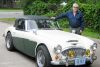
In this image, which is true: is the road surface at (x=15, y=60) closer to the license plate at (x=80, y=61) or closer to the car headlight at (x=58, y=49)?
the license plate at (x=80, y=61)

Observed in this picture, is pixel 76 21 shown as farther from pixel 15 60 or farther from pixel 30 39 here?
pixel 15 60

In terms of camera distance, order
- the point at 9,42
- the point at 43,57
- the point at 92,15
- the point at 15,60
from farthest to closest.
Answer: the point at 92,15, the point at 9,42, the point at 15,60, the point at 43,57

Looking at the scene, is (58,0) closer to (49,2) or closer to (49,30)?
(49,2)

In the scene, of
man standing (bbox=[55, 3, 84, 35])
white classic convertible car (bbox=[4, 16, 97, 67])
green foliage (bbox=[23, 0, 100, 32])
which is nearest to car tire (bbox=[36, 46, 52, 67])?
white classic convertible car (bbox=[4, 16, 97, 67])

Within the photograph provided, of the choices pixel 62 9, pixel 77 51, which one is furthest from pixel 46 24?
pixel 62 9

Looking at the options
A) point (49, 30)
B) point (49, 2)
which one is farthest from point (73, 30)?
point (49, 2)

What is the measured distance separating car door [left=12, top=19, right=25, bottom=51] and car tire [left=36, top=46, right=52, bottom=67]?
4.50 feet

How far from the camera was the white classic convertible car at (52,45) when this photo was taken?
7.91 metres

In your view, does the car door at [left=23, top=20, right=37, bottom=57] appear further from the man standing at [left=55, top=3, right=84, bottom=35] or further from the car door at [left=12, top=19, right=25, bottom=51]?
the man standing at [left=55, top=3, right=84, bottom=35]

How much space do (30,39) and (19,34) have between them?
40.0 inches

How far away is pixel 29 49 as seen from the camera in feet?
29.9

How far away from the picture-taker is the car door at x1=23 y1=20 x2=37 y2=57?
887 centimetres

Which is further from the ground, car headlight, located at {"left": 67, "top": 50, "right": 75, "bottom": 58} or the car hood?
the car hood

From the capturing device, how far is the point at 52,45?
796 cm
